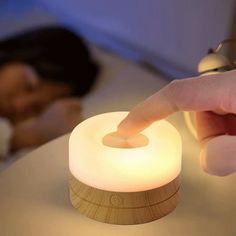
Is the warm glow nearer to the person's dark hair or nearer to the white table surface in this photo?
the white table surface

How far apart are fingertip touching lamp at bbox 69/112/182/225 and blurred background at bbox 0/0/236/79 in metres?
0.71

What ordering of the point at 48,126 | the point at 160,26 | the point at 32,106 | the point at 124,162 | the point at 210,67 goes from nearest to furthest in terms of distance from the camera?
the point at 124,162 → the point at 210,67 → the point at 48,126 → the point at 32,106 → the point at 160,26

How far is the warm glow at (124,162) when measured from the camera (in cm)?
43

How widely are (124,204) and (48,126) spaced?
60cm

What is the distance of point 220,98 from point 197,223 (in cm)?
12

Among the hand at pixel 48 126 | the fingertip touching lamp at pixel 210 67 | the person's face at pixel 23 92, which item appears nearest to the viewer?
the fingertip touching lamp at pixel 210 67

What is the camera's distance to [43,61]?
4.00 ft

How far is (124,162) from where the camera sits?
432 millimetres

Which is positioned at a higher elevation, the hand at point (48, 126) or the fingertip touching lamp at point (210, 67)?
the fingertip touching lamp at point (210, 67)

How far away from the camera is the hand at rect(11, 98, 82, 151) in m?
0.99

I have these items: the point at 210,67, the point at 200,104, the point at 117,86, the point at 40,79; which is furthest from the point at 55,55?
the point at 200,104

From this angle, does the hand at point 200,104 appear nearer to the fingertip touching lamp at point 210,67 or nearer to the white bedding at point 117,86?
the fingertip touching lamp at point 210,67

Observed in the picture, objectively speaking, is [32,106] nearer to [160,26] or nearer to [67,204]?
[160,26]

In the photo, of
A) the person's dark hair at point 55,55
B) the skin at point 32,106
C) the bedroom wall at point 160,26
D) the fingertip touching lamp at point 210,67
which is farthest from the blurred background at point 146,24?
the fingertip touching lamp at point 210,67
